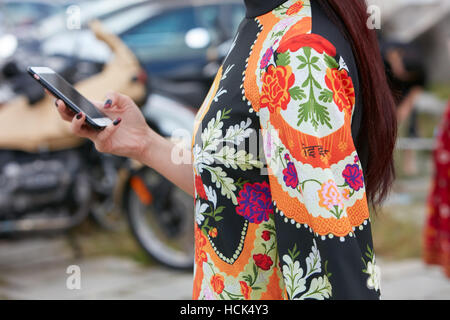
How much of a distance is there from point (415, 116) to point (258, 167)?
22.5ft

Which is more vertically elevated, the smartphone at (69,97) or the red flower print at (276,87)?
the smartphone at (69,97)

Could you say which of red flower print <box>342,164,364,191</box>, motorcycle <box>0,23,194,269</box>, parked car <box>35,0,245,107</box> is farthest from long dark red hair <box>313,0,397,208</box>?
parked car <box>35,0,245,107</box>

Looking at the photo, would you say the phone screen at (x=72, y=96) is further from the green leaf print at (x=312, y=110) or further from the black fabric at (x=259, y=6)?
the green leaf print at (x=312, y=110)

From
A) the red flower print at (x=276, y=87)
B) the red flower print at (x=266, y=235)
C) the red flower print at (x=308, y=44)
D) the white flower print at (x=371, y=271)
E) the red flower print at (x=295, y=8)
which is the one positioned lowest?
the white flower print at (x=371, y=271)

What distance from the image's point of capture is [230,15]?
5.43 metres

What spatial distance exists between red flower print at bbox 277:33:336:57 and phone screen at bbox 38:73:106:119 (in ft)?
2.00

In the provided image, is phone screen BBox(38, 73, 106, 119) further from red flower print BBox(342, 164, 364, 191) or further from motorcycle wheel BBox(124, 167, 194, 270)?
motorcycle wheel BBox(124, 167, 194, 270)

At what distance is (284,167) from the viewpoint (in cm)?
113

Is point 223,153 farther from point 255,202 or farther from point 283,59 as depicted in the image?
point 283,59

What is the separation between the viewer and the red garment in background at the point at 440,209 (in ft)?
12.6

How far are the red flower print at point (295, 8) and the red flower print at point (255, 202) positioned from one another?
0.33 m

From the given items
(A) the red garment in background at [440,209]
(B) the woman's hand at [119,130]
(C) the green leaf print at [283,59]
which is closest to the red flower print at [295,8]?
(C) the green leaf print at [283,59]

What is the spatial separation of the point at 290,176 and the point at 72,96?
0.70 meters

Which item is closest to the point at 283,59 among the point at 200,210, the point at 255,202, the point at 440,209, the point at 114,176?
the point at 255,202
